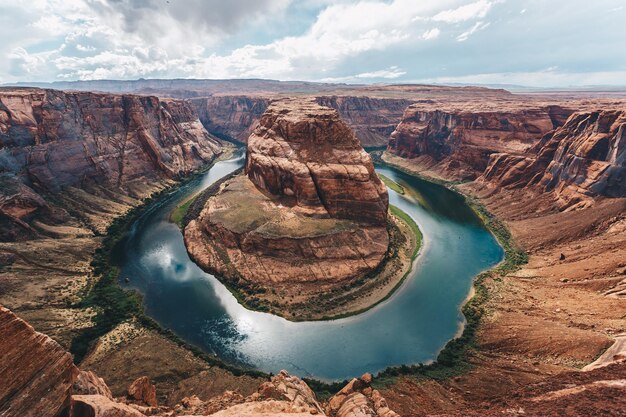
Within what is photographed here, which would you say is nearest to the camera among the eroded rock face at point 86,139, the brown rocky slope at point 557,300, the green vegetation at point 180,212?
the brown rocky slope at point 557,300

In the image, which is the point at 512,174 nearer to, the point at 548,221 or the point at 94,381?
the point at 548,221


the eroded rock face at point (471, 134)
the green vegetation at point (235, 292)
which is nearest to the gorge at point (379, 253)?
the green vegetation at point (235, 292)

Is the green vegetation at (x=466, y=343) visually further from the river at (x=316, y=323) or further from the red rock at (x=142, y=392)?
the red rock at (x=142, y=392)

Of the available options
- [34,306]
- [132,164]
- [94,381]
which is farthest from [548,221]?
[132,164]

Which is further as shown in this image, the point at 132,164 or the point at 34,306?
the point at 132,164

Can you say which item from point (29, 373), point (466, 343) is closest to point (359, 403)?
point (29, 373)

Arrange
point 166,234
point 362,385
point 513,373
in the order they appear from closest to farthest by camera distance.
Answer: point 362,385 → point 513,373 → point 166,234
